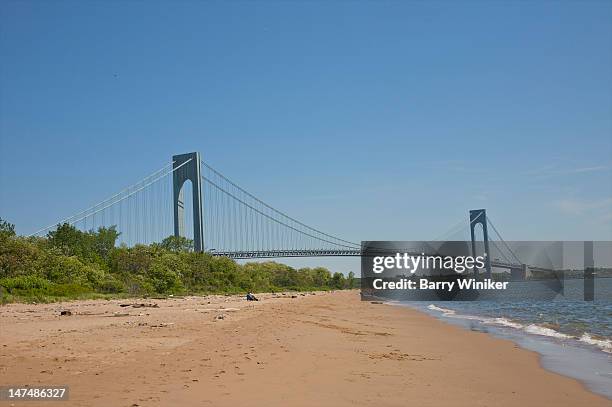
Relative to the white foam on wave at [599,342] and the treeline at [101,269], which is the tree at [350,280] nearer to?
the treeline at [101,269]

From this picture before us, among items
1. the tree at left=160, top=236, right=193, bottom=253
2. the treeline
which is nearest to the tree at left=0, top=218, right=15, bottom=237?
the treeline

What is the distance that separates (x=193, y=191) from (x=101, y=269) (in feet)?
90.9

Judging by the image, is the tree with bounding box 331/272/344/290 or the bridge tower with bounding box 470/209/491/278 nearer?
the bridge tower with bounding box 470/209/491/278

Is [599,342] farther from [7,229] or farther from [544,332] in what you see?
[7,229]

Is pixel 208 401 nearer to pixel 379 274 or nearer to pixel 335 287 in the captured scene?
pixel 379 274

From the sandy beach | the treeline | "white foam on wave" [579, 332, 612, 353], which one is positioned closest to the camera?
the sandy beach

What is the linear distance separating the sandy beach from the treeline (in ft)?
57.7

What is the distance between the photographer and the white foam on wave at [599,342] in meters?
15.4

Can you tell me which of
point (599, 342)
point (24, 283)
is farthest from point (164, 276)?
point (599, 342)

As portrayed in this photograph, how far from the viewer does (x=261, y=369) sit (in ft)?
30.0

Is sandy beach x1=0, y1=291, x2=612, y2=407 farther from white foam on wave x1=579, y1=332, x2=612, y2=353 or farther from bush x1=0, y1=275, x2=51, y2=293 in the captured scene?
bush x1=0, y1=275, x2=51, y2=293

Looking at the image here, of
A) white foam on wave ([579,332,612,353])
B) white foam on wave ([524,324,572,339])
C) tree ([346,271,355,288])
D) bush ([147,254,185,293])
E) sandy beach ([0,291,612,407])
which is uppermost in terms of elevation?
sandy beach ([0,291,612,407])

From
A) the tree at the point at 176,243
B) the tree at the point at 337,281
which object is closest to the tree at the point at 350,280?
the tree at the point at 337,281

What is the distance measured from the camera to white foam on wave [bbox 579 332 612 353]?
50.4 feet
